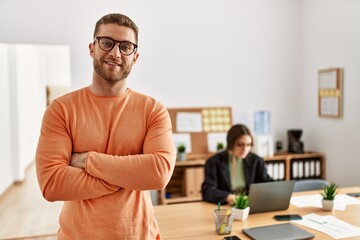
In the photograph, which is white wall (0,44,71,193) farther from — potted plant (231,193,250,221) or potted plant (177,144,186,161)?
potted plant (231,193,250,221)

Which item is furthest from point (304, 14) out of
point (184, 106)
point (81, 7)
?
point (81, 7)

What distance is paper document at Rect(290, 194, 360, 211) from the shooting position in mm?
2475

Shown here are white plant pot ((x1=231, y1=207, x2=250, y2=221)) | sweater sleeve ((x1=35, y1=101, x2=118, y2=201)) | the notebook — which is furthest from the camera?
white plant pot ((x1=231, y1=207, x2=250, y2=221))

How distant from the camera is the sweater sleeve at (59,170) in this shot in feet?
4.47

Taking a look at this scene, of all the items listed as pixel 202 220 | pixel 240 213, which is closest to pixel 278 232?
pixel 240 213

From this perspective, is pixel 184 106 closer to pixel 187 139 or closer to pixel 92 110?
pixel 187 139

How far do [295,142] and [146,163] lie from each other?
331cm

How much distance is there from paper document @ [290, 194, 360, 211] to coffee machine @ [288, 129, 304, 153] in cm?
161

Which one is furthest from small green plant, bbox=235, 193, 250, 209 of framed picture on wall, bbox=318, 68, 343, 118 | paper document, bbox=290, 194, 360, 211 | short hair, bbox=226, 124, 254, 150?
framed picture on wall, bbox=318, 68, 343, 118

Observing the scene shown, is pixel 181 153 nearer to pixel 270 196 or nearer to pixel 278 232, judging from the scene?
pixel 270 196

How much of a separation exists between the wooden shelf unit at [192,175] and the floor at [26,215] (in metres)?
1.35

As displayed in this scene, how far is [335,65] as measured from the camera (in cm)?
401

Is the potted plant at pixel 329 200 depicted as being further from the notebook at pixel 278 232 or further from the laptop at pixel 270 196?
the notebook at pixel 278 232

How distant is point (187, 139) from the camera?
4.22 metres
